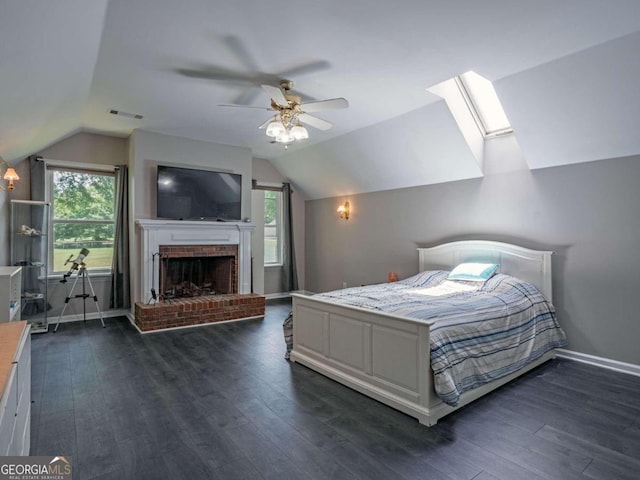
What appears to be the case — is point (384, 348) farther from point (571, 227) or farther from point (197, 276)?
point (197, 276)

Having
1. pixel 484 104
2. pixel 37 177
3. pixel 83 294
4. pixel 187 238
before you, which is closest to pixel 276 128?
pixel 484 104

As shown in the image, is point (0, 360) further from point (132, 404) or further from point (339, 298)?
point (339, 298)

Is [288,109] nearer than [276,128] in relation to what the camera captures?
No

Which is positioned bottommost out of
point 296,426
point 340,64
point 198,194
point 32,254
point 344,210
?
point 296,426

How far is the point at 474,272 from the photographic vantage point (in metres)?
4.28

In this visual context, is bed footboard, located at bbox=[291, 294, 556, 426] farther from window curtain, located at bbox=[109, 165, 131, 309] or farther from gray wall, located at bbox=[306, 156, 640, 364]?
window curtain, located at bbox=[109, 165, 131, 309]

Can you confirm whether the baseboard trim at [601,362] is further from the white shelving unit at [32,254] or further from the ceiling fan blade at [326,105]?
the white shelving unit at [32,254]

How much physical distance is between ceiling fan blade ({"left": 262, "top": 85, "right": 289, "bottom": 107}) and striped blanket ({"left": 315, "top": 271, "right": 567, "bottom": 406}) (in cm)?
196

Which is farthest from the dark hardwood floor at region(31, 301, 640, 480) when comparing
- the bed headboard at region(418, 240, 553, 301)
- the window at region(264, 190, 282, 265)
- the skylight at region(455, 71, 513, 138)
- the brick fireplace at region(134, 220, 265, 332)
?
the window at region(264, 190, 282, 265)

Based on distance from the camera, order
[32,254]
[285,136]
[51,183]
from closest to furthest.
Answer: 1. [285,136]
2. [32,254]
3. [51,183]
